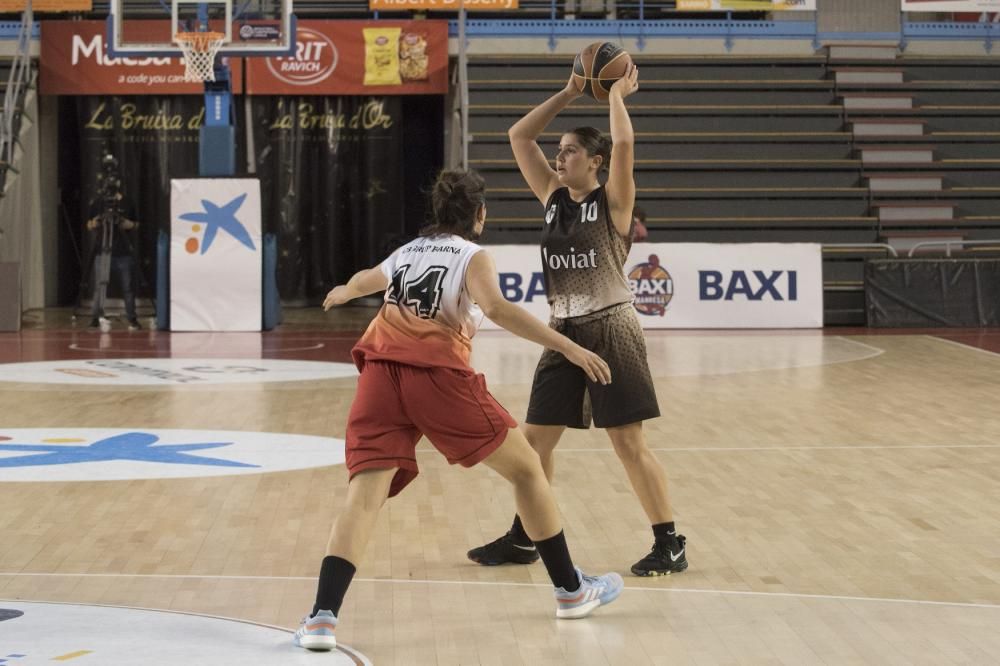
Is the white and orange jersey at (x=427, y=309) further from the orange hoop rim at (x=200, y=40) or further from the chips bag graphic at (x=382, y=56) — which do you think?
the chips bag graphic at (x=382, y=56)

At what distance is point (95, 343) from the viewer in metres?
15.6

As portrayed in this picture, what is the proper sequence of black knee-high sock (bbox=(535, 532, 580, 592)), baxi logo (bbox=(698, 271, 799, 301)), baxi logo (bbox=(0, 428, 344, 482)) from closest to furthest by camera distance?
black knee-high sock (bbox=(535, 532, 580, 592)), baxi logo (bbox=(0, 428, 344, 482)), baxi logo (bbox=(698, 271, 799, 301))

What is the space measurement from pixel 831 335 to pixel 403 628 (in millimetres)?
12615

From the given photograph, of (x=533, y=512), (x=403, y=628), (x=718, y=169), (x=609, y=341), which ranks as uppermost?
(x=718, y=169)

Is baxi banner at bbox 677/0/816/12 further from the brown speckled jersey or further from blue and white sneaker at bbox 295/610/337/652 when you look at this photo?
blue and white sneaker at bbox 295/610/337/652

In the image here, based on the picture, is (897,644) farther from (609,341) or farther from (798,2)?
(798,2)

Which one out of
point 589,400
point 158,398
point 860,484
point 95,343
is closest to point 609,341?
point 589,400

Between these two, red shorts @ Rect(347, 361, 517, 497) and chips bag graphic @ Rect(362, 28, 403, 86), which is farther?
chips bag graphic @ Rect(362, 28, 403, 86)

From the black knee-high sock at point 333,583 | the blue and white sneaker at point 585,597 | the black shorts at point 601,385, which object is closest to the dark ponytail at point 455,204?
the black shorts at point 601,385

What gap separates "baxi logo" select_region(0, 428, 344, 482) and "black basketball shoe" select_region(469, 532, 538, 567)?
2.35m

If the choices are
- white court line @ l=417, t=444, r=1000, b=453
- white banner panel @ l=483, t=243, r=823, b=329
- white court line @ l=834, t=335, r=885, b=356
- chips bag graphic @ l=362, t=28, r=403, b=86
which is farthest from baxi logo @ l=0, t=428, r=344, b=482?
chips bag graphic @ l=362, t=28, r=403, b=86

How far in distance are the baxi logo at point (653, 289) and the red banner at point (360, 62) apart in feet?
17.3

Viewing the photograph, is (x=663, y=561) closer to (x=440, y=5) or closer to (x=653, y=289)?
(x=653, y=289)

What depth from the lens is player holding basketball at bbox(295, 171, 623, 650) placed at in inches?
180
